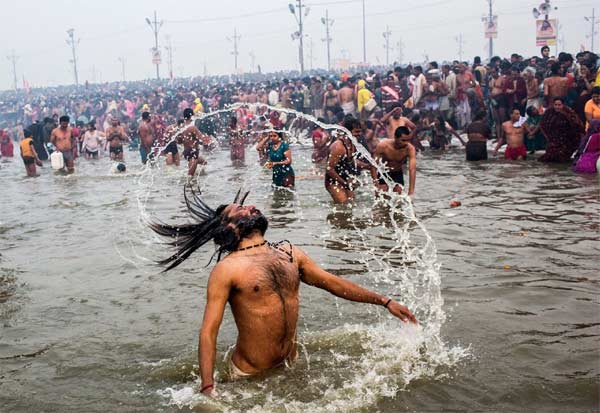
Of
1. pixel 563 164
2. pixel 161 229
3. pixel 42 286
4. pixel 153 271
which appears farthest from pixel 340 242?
pixel 563 164

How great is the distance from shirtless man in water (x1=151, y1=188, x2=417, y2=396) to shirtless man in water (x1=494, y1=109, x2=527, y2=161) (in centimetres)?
1123

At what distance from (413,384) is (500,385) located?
0.53 m

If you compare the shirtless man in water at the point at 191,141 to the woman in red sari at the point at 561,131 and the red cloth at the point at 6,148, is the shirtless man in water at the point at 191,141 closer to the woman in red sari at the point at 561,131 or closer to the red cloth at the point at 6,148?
the woman in red sari at the point at 561,131

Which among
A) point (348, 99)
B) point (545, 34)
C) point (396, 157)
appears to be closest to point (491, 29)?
point (545, 34)

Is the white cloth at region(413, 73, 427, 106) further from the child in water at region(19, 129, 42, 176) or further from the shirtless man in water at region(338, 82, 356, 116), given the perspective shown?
the child in water at region(19, 129, 42, 176)

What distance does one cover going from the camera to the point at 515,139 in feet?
48.4

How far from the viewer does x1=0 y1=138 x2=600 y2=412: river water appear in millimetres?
4332

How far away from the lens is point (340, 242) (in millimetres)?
8484

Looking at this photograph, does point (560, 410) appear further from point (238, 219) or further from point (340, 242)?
point (340, 242)

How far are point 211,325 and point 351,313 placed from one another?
238 cm

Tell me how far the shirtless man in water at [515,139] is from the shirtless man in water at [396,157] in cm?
525

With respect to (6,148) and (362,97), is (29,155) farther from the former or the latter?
(362,97)

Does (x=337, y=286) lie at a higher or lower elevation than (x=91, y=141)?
lower

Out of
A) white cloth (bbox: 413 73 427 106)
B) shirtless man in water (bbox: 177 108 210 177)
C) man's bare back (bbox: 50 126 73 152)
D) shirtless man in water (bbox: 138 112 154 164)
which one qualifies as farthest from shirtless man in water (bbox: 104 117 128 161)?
white cloth (bbox: 413 73 427 106)
